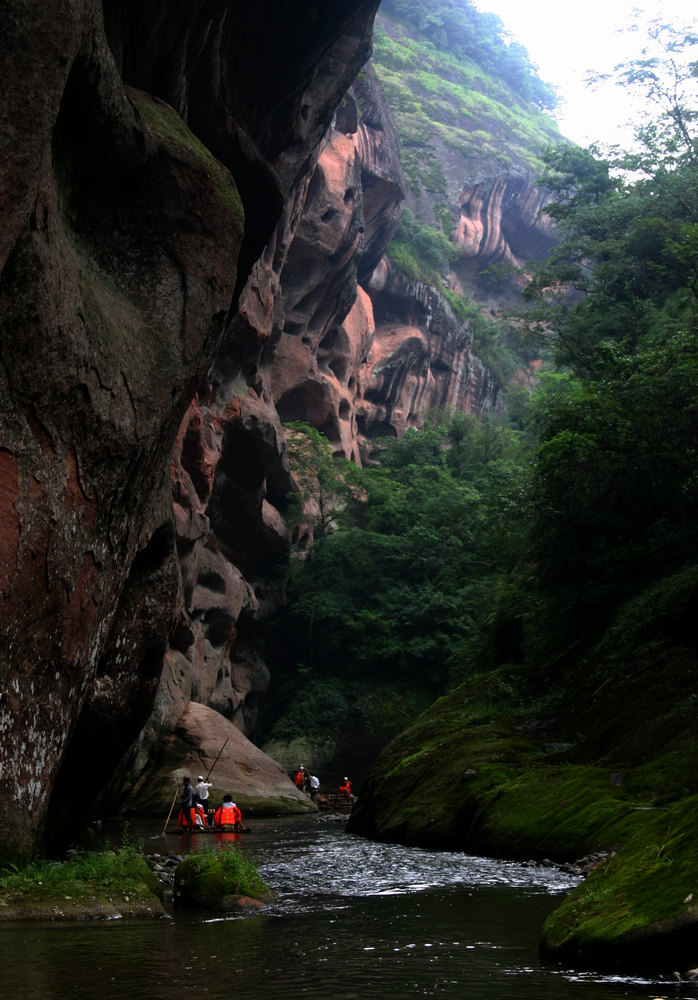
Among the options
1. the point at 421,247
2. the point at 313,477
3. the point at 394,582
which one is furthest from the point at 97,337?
the point at 421,247

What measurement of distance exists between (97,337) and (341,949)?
23.1 feet

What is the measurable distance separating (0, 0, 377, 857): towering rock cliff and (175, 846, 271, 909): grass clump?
5.40ft

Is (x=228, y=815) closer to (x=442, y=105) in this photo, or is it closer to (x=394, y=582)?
(x=394, y=582)

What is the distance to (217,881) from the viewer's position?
28.5ft

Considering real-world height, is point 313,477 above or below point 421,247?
below

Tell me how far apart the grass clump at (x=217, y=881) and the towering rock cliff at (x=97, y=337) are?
1646 millimetres

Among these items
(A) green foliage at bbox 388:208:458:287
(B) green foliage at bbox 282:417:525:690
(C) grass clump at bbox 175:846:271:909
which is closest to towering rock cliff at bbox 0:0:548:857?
(C) grass clump at bbox 175:846:271:909

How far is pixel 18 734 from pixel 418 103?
69545 millimetres

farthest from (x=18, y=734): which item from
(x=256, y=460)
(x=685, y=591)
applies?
(x=256, y=460)

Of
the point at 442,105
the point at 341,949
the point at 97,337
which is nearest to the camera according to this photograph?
the point at 341,949

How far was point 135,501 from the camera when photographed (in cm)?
1149

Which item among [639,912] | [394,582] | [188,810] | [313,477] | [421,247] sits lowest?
[188,810]

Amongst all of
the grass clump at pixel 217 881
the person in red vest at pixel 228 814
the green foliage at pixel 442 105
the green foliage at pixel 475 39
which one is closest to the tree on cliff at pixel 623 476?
the person in red vest at pixel 228 814

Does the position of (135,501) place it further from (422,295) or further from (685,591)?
(422,295)
